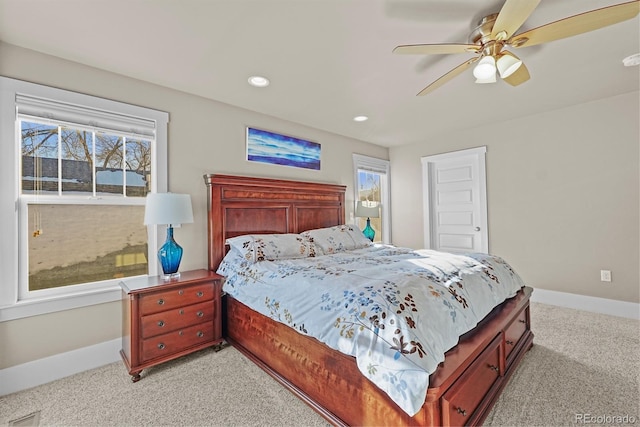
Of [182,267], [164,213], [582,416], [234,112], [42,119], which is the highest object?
[234,112]

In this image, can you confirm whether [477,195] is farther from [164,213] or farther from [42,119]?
[42,119]

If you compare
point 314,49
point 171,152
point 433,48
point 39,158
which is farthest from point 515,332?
point 39,158

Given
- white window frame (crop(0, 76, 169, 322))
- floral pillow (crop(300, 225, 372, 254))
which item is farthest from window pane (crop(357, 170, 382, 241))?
white window frame (crop(0, 76, 169, 322))

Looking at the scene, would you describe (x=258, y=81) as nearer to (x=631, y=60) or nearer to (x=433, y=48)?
(x=433, y=48)

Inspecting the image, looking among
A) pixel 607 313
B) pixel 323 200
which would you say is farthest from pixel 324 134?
pixel 607 313

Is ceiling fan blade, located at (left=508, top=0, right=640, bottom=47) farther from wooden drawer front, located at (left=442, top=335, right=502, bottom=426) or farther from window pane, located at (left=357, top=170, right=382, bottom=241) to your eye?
window pane, located at (left=357, top=170, right=382, bottom=241)

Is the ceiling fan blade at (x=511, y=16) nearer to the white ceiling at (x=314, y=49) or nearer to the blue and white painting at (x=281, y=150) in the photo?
the white ceiling at (x=314, y=49)

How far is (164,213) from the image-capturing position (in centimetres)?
239

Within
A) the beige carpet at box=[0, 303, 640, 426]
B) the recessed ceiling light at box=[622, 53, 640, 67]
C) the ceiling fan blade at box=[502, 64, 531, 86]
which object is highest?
the recessed ceiling light at box=[622, 53, 640, 67]

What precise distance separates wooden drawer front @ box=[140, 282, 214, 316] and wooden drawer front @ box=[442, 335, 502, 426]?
2.00 m

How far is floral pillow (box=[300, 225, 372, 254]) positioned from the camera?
3.21 meters

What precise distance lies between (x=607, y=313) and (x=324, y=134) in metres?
4.17

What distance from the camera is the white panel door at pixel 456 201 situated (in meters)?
4.27

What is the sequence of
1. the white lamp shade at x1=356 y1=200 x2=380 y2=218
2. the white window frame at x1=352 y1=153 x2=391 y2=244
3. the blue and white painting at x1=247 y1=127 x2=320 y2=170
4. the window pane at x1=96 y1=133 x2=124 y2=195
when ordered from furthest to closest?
the white window frame at x1=352 y1=153 x2=391 y2=244, the white lamp shade at x1=356 y1=200 x2=380 y2=218, the blue and white painting at x1=247 y1=127 x2=320 y2=170, the window pane at x1=96 y1=133 x2=124 y2=195
